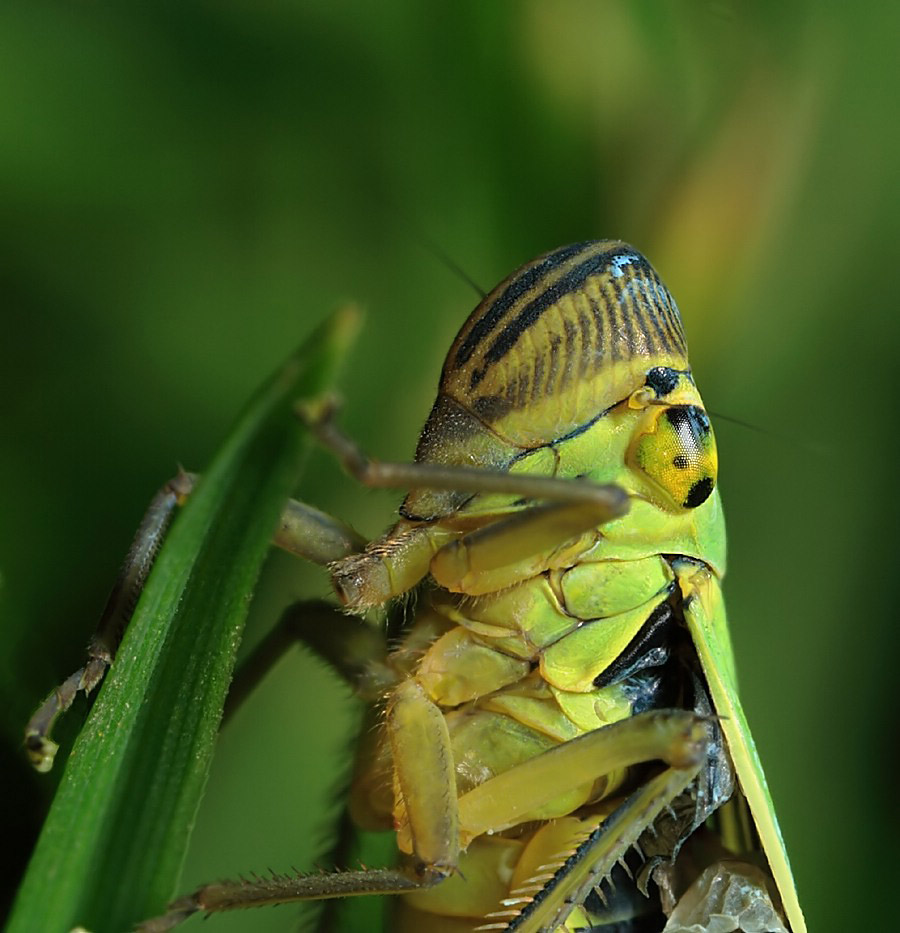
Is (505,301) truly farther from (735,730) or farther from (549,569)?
(735,730)

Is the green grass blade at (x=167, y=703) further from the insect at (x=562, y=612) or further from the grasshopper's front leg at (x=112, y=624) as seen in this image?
the insect at (x=562, y=612)

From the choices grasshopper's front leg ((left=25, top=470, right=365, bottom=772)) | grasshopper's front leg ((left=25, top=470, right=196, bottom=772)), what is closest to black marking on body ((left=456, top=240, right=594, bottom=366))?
grasshopper's front leg ((left=25, top=470, right=365, bottom=772))

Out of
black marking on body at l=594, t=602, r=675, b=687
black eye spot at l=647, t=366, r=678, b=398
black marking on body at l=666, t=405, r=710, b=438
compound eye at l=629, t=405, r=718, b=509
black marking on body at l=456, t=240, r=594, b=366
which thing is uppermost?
black marking on body at l=456, t=240, r=594, b=366

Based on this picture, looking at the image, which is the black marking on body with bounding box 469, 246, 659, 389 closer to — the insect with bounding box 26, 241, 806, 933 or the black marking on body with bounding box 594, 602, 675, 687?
the insect with bounding box 26, 241, 806, 933

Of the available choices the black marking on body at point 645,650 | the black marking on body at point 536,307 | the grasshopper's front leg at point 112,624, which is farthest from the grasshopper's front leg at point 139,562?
the black marking on body at point 645,650

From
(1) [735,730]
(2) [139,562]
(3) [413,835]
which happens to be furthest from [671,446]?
(2) [139,562]

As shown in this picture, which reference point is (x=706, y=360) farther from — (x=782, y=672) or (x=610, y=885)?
(x=610, y=885)
